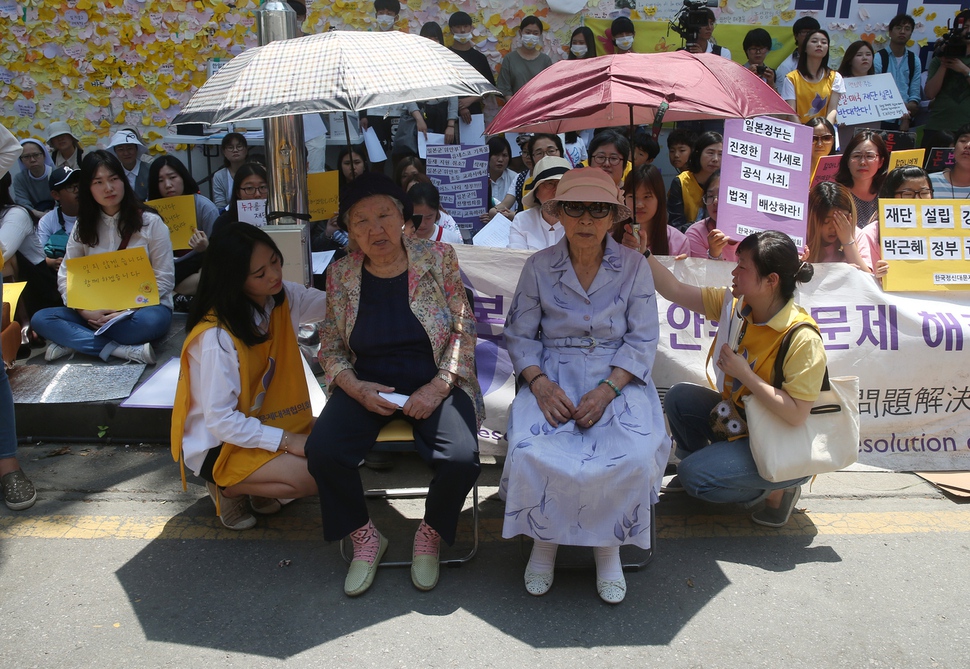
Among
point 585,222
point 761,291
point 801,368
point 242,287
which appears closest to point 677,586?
point 801,368

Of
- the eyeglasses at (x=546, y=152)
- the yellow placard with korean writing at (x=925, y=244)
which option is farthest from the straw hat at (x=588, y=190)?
the eyeglasses at (x=546, y=152)

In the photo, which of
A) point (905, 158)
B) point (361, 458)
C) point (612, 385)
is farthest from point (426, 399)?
point (905, 158)

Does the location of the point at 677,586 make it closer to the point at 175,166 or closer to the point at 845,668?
the point at 845,668

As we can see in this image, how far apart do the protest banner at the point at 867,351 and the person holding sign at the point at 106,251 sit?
2037 mm

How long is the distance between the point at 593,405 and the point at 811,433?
985 millimetres

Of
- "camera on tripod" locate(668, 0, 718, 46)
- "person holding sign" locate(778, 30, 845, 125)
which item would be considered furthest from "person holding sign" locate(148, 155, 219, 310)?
"person holding sign" locate(778, 30, 845, 125)

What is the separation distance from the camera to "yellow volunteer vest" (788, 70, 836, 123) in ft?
24.3

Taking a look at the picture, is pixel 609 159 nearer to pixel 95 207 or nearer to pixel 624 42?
pixel 95 207

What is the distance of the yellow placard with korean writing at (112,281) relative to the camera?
4.86m

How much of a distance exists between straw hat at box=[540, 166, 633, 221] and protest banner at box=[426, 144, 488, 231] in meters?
3.15

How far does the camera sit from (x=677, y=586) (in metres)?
3.34

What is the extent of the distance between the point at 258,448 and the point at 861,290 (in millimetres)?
3356

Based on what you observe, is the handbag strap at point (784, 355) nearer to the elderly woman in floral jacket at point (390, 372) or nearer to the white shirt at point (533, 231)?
the elderly woman in floral jacket at point (390, 372)

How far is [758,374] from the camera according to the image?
3.57 m
